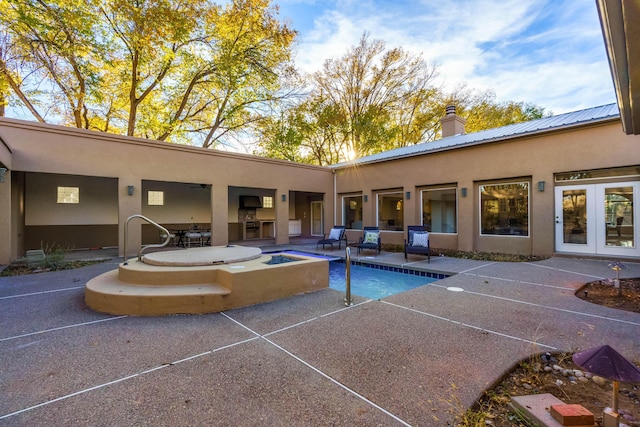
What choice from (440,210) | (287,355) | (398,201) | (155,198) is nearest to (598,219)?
(440,210)

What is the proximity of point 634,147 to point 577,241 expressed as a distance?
2.71 meters

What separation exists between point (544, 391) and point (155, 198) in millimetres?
14384

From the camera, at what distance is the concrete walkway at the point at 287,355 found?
6.93ft

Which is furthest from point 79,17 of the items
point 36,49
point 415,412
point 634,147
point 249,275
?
point 634,147

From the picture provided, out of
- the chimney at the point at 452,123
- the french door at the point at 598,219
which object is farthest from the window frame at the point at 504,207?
the chimney at the point at 452,123

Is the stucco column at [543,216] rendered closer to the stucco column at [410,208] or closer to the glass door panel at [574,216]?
the glass door panel at [574,216]

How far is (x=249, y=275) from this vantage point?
15.0 ft

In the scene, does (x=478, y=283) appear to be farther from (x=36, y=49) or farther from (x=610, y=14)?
(x=36, y=49)

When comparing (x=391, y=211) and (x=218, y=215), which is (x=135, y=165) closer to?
(x=218, y=215)

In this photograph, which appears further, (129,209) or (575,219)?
(129,209)

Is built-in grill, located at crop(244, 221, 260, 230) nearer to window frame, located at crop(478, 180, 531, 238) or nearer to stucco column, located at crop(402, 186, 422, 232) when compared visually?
stucco column, located at crop(402, 186, 422, 232)

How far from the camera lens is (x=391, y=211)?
40.8 ft

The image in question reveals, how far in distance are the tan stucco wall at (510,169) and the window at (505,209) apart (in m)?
0.17

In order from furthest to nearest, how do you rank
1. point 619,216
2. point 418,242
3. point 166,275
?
point 418,242, point 619,216, point 166,275
